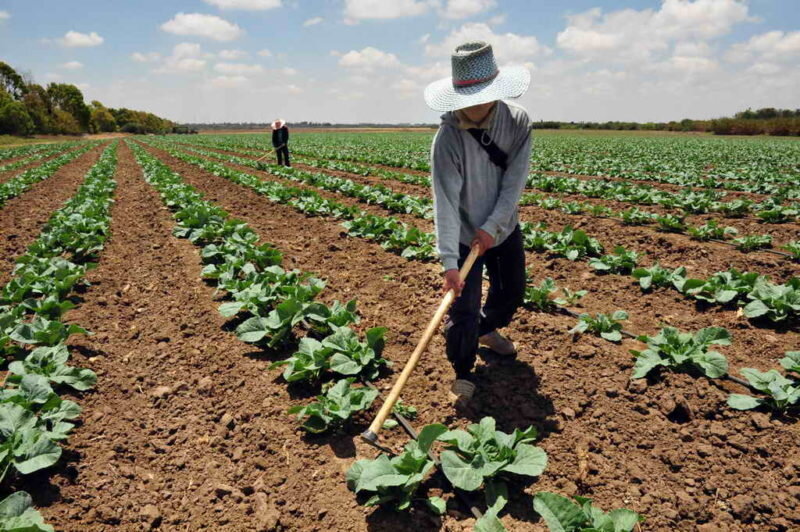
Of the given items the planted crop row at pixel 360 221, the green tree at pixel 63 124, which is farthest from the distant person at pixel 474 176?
the green tree at pixel 63 124

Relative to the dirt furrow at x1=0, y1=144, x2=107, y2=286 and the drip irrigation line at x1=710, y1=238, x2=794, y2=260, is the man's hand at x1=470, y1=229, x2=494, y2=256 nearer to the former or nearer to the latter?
the drip irrigation line at x1=710, y1=238, x2=794, y2=260

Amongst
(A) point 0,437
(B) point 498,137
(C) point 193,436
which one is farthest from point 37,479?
(B) point 498,137

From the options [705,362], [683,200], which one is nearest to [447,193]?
[705,362]

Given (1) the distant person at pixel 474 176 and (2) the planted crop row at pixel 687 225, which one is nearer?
(1) the distant person at pixel 474 176

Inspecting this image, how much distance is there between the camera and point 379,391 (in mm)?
3652

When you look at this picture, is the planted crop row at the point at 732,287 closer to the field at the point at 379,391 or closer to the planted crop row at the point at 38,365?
the field at the point at 379,391

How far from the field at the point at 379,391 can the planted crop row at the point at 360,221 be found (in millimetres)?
104

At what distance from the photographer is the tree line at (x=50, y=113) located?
6419cm

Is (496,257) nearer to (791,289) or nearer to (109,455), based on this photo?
(109,455)

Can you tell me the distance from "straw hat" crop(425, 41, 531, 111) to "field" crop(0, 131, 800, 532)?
184cm

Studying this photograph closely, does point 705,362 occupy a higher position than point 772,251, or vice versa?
point 772,251

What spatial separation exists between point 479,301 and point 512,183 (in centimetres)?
83

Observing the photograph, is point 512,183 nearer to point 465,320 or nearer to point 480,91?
point 480,91

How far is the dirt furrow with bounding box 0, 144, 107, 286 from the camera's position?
7703 mm
